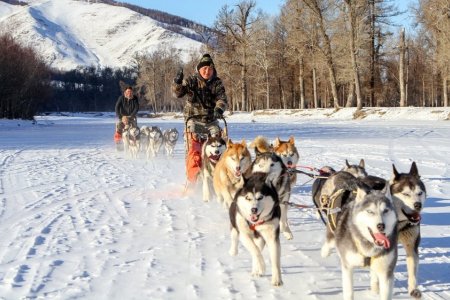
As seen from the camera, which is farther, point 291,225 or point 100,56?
point 100,56

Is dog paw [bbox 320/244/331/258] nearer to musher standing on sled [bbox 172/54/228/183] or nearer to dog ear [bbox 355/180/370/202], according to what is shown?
dog ear [bbox 355/180/370/202]

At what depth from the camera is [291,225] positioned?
18.3ft

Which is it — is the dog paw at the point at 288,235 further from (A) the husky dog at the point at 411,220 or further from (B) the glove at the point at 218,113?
(B) the glove at the point at 218,113

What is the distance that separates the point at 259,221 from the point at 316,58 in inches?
1204

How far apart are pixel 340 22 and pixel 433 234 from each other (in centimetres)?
2761

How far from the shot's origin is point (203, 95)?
7480 millimetres

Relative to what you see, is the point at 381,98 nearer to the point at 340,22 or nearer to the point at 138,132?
the point at 340,22

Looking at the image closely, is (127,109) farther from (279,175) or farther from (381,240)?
(381,240)

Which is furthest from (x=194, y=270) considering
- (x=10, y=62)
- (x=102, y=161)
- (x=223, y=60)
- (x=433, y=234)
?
(x=223, y=60)

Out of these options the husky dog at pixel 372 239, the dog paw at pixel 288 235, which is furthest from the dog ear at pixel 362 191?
the dog paw at pixel 288 235

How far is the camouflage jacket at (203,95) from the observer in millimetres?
7332

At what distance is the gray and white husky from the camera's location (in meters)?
2.99

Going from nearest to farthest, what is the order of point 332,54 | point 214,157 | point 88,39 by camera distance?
point 214,157 < point 332,54 < point 88,39

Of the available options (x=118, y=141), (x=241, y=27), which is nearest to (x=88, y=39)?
(x=241, y=27)
